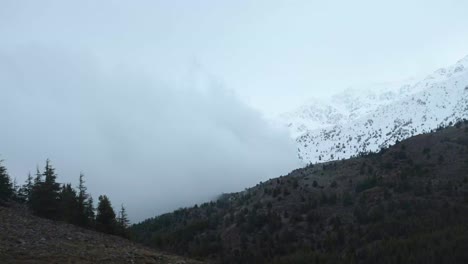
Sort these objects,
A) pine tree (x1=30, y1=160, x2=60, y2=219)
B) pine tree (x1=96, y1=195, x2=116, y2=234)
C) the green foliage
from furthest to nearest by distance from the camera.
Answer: the green foliage → pine tree (x1=96, y1=195, x2=116, y2=234) → pine tree (x1=30, y1=160, x2=60, y2=219)

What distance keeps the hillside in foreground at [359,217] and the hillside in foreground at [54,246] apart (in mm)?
39134

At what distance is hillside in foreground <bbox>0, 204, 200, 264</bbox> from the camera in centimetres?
3131

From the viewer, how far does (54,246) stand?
113 ft

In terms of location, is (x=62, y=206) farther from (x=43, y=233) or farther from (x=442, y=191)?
(x=442, y=191)

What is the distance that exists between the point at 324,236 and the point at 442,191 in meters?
34.9

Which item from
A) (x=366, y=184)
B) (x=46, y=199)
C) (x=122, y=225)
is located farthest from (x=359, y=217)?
(x=46, y=199)

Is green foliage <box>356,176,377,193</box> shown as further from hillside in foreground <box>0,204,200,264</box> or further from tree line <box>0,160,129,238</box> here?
hillside in foreground <box>0,204,200,264</box>

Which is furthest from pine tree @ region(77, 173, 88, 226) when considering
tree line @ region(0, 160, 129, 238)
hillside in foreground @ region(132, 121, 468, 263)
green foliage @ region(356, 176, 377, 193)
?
green foliage @ region(356, 176, 377, 193)

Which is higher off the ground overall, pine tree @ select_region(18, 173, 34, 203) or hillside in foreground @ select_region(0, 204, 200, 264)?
pine tree @ select_region(18, 173, 34, 203)

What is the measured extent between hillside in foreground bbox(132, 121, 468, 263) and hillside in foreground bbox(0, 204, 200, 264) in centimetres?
3913

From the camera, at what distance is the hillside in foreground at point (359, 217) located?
84438 mm

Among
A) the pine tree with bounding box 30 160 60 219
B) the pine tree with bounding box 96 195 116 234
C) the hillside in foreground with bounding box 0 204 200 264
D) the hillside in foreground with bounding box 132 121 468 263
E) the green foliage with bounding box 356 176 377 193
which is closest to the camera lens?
the hillside in foreground with bounding box 0 204 200 264

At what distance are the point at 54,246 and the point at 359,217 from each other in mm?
90311

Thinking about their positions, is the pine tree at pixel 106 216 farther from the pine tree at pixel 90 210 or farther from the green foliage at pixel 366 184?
the green foliage at pixel 366 184
